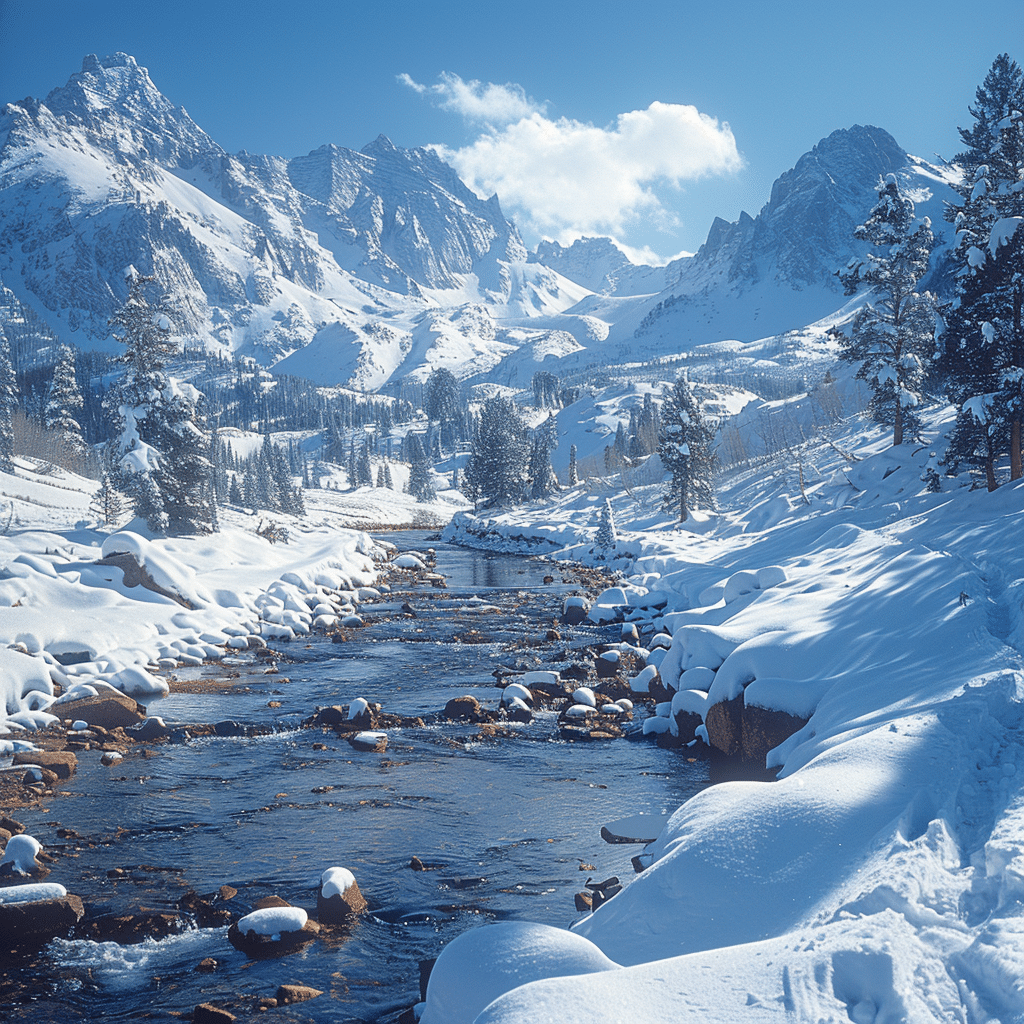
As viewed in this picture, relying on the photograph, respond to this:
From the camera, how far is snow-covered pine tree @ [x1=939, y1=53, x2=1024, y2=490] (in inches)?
774

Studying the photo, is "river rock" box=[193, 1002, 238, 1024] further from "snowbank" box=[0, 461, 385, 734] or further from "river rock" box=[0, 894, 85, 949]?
"snowbank" box=[0, 461, 385, 734]

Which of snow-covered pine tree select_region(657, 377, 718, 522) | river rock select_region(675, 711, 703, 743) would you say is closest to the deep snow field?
river rock select_region(675, 711, 703, 743)

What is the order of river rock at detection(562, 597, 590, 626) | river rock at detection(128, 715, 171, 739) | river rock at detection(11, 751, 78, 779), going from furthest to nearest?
river rock at detection(562, 597, 590, 626) < river rock at detection(128, 715, 171, 739) < river rock at detection(11, 751, 78, 779)

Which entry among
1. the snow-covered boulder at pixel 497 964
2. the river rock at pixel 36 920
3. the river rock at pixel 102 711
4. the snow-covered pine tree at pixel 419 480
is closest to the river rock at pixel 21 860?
the river rock at pixel 36 920

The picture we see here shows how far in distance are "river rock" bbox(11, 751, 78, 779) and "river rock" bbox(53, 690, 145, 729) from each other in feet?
7.47

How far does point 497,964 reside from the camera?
530 cm

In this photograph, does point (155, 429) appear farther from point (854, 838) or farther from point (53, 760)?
point (854, 838)

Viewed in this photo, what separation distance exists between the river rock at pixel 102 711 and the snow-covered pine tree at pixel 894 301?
101 feet

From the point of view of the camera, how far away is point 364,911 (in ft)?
28.6

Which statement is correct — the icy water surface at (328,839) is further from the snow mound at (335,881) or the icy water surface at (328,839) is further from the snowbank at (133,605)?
the snowbank at (133,605)

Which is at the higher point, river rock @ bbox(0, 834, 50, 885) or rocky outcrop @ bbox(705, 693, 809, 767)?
rocky outcrop @ bbox(705, 693, 809, 767)

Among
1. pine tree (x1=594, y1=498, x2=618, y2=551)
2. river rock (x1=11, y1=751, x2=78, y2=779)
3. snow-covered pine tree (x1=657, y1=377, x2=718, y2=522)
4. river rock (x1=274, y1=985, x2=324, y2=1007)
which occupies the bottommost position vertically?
river rock (x1=274, y1=985, x2=324, y2=1007)

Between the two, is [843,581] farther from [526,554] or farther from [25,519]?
[25,519]

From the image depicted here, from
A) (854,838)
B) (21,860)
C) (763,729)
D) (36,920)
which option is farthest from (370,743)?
(854,838)
